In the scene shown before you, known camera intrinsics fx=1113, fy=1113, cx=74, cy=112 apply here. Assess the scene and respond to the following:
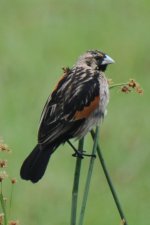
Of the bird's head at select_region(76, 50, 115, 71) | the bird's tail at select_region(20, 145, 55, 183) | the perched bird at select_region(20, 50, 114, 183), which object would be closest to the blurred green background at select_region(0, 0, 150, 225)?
the bird's head at select_region(76, 50, 115, 71)

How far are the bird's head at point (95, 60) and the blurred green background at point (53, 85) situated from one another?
2212mm

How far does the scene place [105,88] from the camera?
518cm

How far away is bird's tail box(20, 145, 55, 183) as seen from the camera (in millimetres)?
4676

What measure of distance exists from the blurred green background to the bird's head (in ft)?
7.26

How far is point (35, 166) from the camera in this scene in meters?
4.69

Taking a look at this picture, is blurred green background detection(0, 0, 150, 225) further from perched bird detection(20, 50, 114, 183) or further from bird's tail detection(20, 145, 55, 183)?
bird's tail detection(20, 145, 55, 183)

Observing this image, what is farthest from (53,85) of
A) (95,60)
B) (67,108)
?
(67,108)

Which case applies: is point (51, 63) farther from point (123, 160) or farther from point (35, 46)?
point (123, 160)

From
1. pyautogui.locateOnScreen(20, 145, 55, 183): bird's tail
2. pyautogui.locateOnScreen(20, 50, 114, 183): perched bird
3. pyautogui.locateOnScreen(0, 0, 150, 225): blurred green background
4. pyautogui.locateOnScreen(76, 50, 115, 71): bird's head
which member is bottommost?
pyautogui.locateOnScreen(0, 0, 150, 225): blurred green background

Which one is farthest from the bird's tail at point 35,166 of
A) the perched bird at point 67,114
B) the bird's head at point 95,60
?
the bird's head at point 95,60

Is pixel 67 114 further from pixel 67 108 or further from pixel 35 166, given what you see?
pixel 35 166

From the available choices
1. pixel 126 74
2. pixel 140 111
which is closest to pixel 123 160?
pixel 140 111

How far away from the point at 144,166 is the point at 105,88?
3.39 meters

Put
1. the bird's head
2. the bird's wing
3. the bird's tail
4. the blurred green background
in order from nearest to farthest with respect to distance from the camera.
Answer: the bird's tail < the bird's wing < the bird's head < the blurred green background
